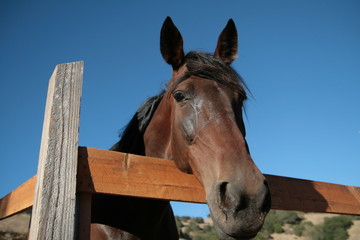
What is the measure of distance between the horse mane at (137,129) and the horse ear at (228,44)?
2.79 ft

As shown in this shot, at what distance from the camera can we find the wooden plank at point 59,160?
1.37m

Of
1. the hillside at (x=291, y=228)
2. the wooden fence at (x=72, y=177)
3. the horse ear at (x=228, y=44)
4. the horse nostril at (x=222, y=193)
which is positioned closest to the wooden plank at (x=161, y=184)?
the wooden fence at (x=72, y=177)

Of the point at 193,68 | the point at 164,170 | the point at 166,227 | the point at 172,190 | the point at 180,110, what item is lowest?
the point at 166,227

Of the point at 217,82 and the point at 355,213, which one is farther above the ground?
the point at 217,82

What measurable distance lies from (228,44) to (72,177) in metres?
2.56

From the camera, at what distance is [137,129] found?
3.33 m

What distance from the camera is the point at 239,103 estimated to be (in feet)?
8.64

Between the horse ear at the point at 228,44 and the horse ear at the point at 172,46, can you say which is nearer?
the horse ear at the point at 172,46

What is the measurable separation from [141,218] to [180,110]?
109 centimetres

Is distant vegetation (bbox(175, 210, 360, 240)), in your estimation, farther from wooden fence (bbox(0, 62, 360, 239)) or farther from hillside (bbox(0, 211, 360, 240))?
wooden fence (bbox(0, 62, 360, 239))

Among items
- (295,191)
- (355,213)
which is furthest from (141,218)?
(355,213)

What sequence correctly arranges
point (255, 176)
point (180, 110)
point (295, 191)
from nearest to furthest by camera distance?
point (255, 176)
point (295, 191)
point (180, 110)

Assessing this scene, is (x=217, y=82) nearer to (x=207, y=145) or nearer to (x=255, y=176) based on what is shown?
(x=207, y=145)

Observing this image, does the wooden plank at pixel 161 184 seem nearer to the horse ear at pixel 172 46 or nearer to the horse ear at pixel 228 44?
the horse ear at pixel 172 46
